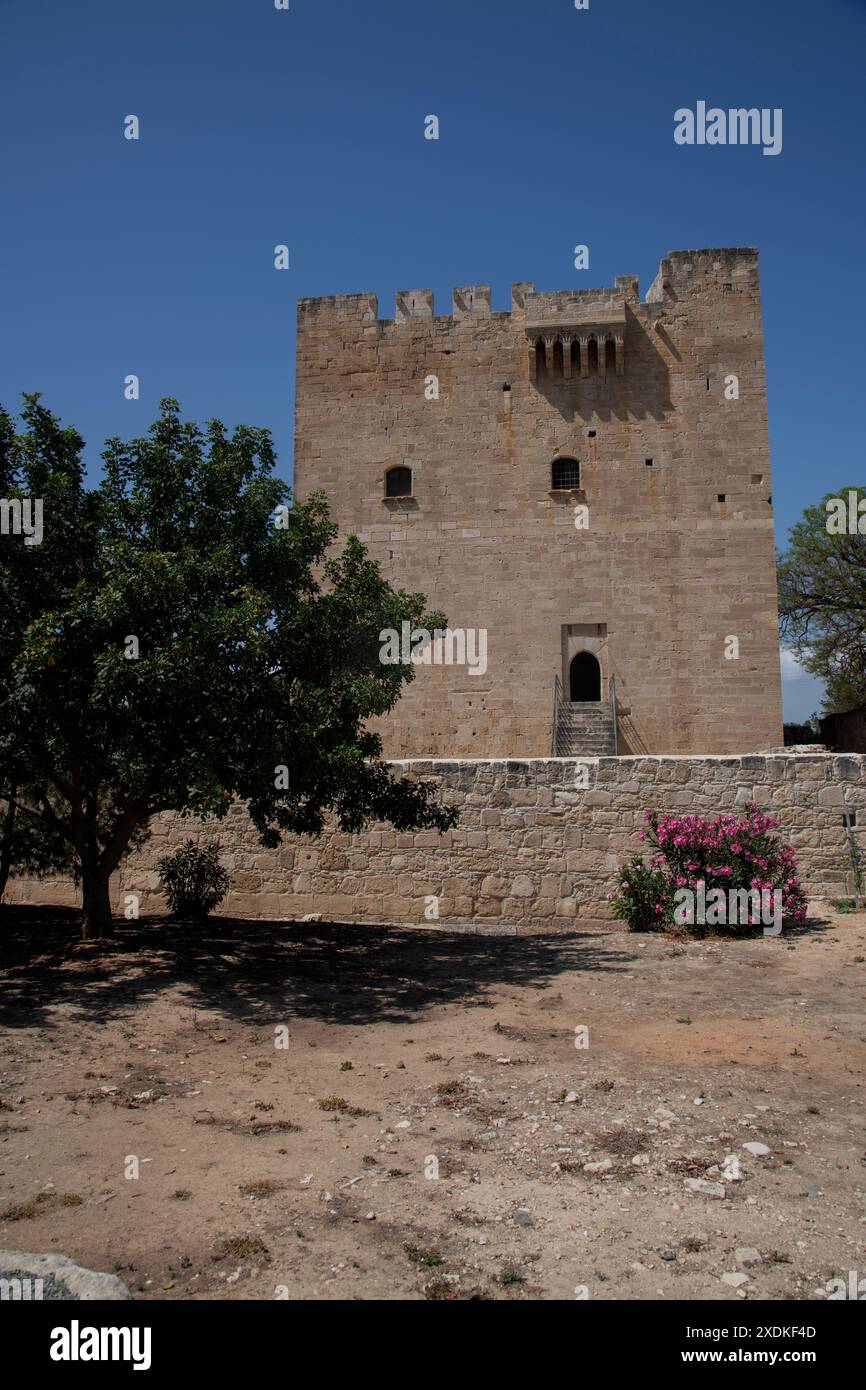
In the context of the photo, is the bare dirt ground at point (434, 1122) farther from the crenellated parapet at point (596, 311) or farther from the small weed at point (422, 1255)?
the crenellated parapet at point (596, 311)

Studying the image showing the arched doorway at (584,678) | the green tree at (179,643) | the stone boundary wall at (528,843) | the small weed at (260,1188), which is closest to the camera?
the small weed at (260,1188)

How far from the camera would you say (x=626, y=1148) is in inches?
204

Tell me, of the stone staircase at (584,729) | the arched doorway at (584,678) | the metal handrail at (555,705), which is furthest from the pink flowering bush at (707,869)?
the arched doorway at (584,678)

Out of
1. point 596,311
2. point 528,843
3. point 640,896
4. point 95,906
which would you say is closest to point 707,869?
point 640,896

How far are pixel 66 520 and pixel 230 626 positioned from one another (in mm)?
2182

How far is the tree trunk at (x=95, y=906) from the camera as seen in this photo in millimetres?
10047

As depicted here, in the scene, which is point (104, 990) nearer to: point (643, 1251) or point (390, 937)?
point (390, 937)

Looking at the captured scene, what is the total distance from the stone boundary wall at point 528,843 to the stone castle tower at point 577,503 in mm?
8413

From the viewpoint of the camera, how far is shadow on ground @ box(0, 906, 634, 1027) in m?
8.32

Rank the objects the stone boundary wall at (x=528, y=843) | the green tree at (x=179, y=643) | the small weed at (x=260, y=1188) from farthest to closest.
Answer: the stone boundary wall at (x=528, y=843), the green tree at (x=179, y=643), the small weed at (x=260, y=1188)

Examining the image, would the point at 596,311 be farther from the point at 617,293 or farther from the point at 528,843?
the point at 528,843

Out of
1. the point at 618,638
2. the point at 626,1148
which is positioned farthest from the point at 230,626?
the point at 618,638

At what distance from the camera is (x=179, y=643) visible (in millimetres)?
8000
